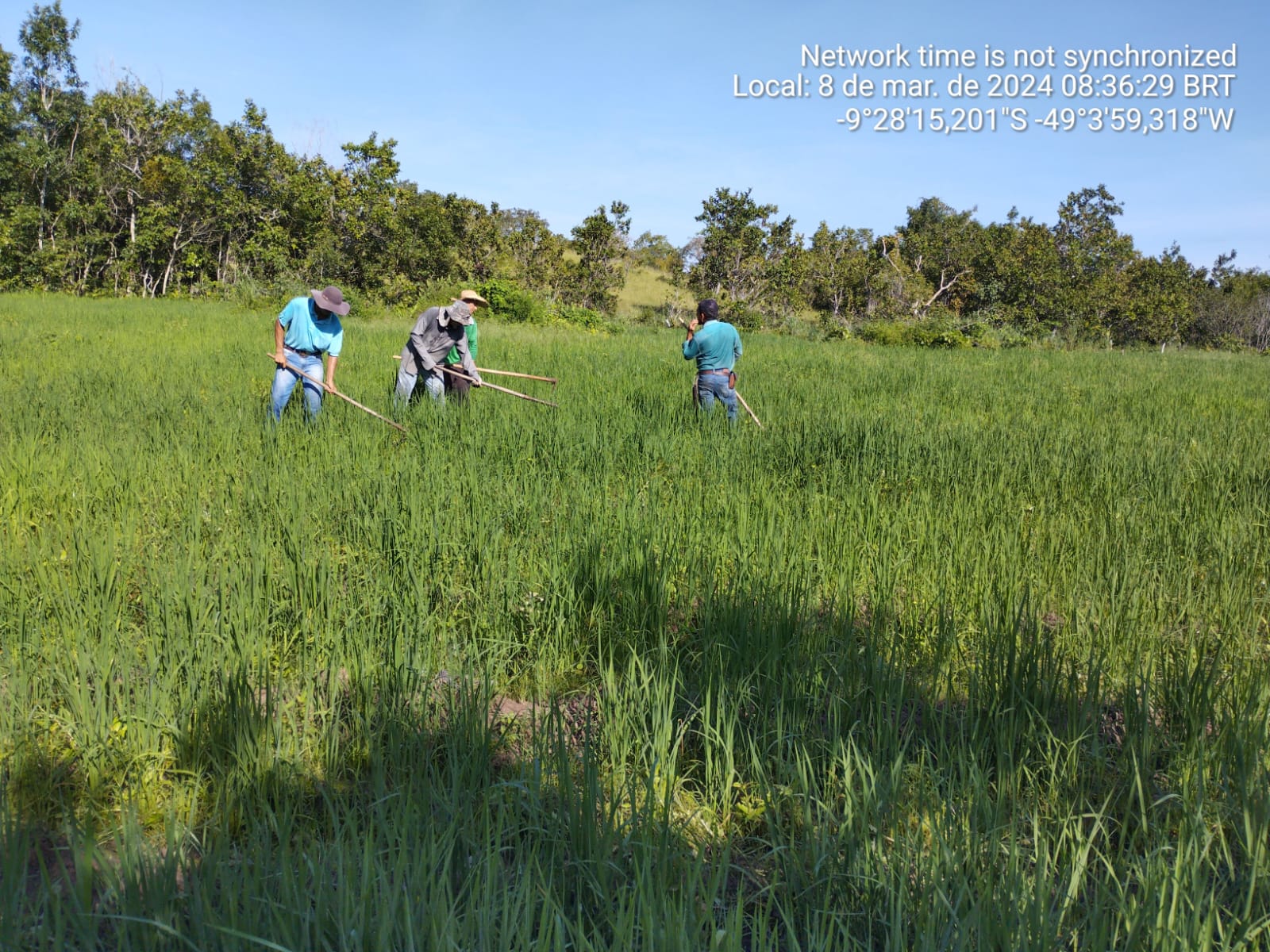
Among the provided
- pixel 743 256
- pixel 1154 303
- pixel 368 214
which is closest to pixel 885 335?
pixel 743 256

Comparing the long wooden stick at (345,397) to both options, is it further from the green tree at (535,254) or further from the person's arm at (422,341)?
the green tree at (535,254)

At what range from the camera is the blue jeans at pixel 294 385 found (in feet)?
20.9

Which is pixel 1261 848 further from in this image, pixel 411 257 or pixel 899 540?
pixel 411 257

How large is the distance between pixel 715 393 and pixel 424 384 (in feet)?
8.81

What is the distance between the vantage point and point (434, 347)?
7121 millimetres

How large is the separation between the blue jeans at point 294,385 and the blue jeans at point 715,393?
10.9 feet

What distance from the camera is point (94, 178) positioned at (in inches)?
1094

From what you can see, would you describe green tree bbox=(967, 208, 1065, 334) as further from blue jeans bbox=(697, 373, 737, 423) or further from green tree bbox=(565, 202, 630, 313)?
blue jeans bbox=(697, 373, 737, 423)

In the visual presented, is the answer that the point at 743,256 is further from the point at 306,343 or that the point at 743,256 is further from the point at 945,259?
the point at 306,343

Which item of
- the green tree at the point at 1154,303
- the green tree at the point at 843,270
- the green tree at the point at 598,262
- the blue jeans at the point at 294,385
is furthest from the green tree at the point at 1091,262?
the blue jeans at the point at 294,385

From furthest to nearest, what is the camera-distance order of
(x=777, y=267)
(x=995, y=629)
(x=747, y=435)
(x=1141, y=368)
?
(x=777, y=267)
(x=1141, y=368)
(x=747, y=435)
(x=995, y=629)

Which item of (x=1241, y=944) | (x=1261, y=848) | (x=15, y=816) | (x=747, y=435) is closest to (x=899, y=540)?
(x=1261, y=848)

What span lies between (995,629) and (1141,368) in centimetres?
1727

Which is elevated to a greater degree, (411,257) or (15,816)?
(411,257)
